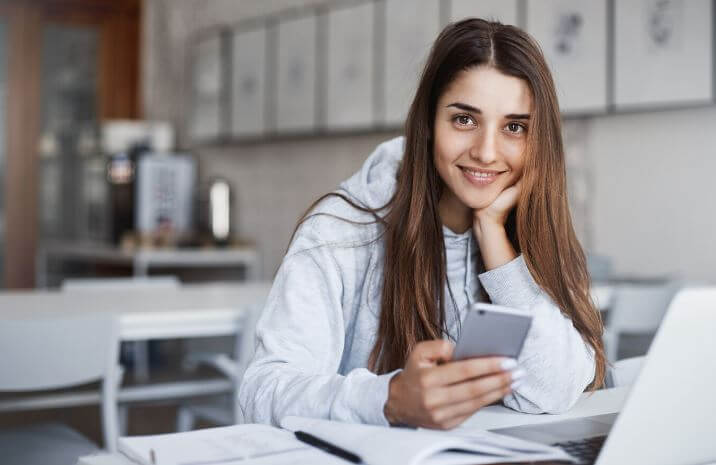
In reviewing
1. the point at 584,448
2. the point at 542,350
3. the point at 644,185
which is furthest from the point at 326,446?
the point at 644,185

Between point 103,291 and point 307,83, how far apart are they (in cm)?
243

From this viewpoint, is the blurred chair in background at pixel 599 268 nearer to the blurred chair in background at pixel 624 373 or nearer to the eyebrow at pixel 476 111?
the blurred chair in background at pixel 624 373

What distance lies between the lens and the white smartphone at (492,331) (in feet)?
3.10

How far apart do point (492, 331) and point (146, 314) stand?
1.76 meters

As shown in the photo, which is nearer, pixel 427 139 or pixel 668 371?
pixel 668 371

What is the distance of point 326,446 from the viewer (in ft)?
3.28

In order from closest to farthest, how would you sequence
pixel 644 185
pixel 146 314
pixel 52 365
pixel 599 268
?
pixel 52 365, pixel 146 314, pixel 599 268, pixel 644 185

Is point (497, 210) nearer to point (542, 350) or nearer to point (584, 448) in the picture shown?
point (542, 350)

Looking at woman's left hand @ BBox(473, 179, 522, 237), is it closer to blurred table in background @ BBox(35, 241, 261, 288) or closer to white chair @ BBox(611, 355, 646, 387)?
white chair @ BBox(611, 355, 646, 387)

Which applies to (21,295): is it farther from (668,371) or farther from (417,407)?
(668,371)

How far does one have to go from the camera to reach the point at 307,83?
536 cm

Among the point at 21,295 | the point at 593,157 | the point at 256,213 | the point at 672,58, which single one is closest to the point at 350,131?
the point at 256,213

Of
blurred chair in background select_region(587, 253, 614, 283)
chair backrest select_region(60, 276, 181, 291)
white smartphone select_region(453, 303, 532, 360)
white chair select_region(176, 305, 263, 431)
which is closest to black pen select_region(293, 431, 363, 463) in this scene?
white smartphone select_region(453, 303, 532, 360)

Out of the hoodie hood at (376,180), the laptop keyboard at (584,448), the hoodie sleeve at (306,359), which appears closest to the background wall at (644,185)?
the hoodie hood at (376,180)
